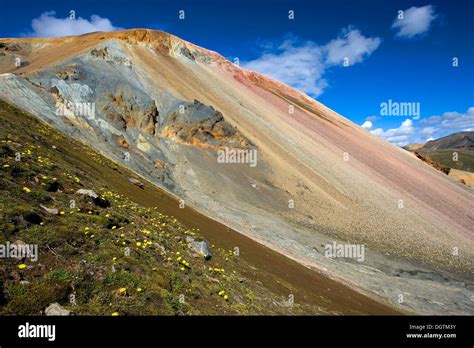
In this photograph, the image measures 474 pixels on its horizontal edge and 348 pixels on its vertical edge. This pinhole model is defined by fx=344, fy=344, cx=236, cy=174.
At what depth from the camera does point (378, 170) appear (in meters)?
57.1

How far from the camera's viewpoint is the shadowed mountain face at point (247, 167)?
24.4m

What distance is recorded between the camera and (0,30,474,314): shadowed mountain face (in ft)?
80.0

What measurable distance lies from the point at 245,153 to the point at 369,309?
24035 mm

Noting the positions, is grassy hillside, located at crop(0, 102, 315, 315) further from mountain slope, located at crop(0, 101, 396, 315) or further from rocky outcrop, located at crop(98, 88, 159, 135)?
rocky outcrop, located at crop(98, 88, 159, 135)

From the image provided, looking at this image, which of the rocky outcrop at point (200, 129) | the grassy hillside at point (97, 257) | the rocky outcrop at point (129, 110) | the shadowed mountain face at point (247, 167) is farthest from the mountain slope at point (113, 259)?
the rocky outcrop at point (200, 129)

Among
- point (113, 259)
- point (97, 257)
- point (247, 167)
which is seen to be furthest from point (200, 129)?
point (97, 257)

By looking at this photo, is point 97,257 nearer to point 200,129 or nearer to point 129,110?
point 129,110

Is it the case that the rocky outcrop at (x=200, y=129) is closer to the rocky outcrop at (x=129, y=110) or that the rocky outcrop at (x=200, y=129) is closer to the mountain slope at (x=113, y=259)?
the rocky outcrop at (x=129, y=110)


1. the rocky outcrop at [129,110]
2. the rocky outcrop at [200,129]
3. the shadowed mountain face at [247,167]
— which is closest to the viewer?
the shadowed mountain face at [247,167]

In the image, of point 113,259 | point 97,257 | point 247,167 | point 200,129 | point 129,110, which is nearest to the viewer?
point 97,257

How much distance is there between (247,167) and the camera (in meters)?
35.4

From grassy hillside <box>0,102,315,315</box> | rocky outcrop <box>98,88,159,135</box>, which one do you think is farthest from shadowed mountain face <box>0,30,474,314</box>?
grassy hillside <box>0,102,315,315</box>
